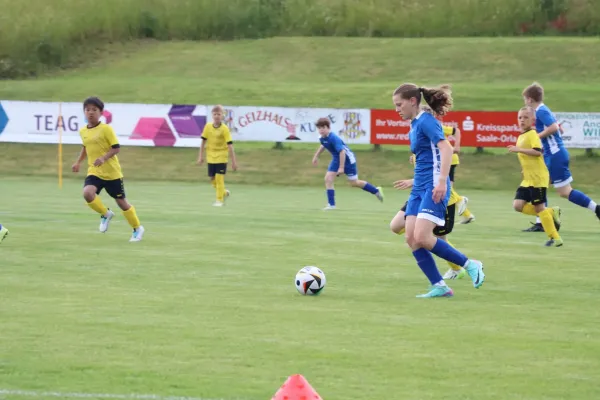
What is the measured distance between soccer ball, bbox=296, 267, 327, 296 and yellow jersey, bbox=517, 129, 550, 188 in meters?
6.07

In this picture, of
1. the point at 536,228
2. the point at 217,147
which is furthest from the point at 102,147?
the point at 217,147

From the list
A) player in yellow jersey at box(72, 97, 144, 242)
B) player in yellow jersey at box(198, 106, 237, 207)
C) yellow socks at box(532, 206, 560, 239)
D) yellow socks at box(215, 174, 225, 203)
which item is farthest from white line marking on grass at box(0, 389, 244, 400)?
player in yellow jersey at box(198, 106, 237, 207)

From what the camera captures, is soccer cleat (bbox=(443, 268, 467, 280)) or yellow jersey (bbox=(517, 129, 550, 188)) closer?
soccer cleat (bbox=(443, 268, 467, 280))

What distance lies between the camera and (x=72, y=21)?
5475 cm

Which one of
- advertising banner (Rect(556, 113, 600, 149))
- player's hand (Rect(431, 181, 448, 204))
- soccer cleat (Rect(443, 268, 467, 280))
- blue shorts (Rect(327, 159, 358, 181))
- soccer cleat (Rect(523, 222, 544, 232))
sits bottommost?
advertising banner (Rect(556, 113, 600, 149))

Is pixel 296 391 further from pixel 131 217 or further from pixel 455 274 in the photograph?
pixel 131 217

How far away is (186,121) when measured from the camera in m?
34.8

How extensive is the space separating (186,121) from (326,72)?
45.5ft

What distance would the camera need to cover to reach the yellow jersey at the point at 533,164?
15.9 metres

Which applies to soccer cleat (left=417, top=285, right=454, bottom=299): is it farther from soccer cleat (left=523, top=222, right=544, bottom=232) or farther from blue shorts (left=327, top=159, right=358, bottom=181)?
blue shorts (left=327, top=159, right=358, bottom=181)

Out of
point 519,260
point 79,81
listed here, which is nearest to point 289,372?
point 519,260

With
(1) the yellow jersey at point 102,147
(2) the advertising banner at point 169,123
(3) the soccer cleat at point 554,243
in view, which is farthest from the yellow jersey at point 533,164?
(2) the advertising banner at point 169,123

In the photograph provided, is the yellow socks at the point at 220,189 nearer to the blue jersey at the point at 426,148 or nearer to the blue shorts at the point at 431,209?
the blue jersey at the point at 426,148

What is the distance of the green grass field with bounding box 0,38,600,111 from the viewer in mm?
40969
